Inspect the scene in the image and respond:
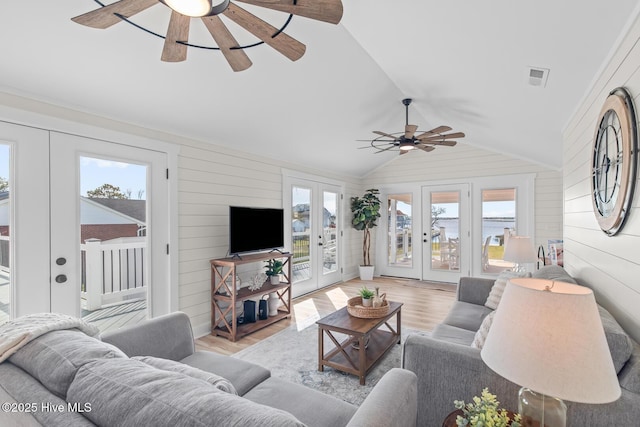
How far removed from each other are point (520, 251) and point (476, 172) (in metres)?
2.66

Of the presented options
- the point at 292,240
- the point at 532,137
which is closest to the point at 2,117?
the point at 292,240

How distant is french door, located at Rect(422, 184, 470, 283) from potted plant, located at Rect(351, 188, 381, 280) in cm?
98

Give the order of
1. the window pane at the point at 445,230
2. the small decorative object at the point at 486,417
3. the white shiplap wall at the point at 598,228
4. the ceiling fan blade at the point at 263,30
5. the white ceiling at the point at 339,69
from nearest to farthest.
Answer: the small decorative object at the point at 486,417 < the ceiling fan blade at the point at 263,30 < the white shiplap wall at the point at 598,228 < the white ceiling at the point at 339,69 < the window pane at the point at 445,230

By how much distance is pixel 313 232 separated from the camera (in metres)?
5.58

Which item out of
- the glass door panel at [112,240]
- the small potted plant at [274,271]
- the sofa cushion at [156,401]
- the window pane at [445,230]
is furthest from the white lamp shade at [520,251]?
the glass door panel at [112,240]

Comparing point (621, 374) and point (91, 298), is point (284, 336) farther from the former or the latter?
point (621, 374)

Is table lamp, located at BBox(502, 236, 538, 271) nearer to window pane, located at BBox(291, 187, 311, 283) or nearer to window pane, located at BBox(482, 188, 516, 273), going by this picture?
window pane, located at BBox(482, 188, 516, 273)

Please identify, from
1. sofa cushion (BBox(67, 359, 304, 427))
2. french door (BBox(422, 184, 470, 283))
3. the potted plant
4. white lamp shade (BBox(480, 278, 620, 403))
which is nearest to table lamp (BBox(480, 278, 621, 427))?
white lamp shade (BBox(480, 278, 620, 403))

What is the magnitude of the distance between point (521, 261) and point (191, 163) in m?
3.81

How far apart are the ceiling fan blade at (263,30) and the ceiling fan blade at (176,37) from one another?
0.71ft

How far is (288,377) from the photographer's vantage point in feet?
8.61

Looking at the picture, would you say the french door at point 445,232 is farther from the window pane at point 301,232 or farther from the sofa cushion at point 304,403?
the sofa cushion at point 304,403

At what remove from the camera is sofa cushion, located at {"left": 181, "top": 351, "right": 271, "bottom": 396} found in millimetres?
1698

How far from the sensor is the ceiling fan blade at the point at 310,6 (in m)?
1.25
